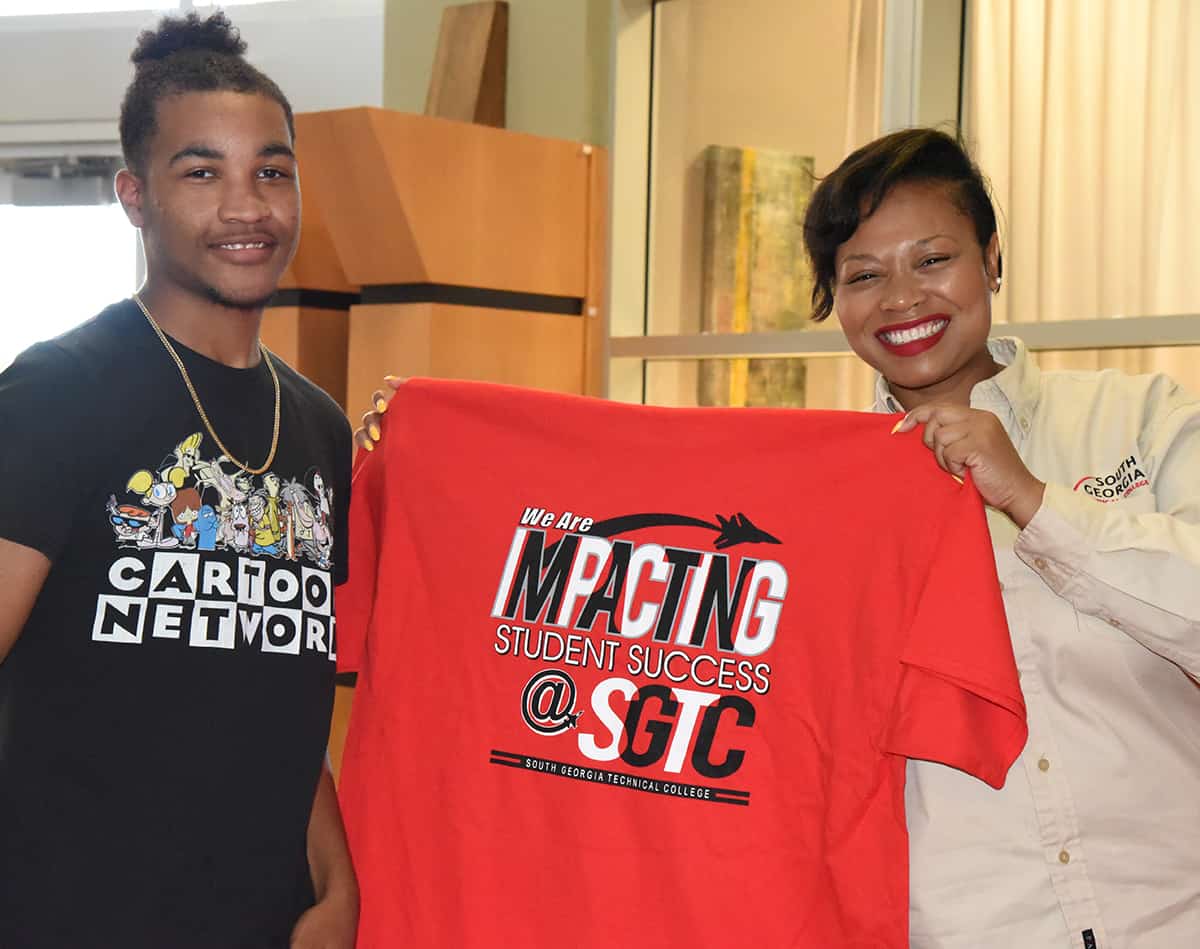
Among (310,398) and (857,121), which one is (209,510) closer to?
(310,398)

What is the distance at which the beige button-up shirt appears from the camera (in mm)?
1373

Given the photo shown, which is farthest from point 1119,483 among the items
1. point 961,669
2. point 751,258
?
point 751,258

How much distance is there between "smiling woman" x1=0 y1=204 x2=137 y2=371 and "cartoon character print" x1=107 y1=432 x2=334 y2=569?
507cm

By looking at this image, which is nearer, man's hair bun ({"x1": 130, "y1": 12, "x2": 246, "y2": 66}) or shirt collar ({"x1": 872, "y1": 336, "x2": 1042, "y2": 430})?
man's hair bun ({"x1": 130, "y1": 12, "x2": 246, "y2": 66})

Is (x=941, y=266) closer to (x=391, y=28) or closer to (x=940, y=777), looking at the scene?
(x=940, y=777)

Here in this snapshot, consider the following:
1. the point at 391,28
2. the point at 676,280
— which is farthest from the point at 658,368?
the point at 391,28

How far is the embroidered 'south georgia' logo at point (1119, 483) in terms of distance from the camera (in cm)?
146

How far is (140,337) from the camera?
136cm

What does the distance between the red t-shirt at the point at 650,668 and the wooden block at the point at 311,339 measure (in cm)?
173

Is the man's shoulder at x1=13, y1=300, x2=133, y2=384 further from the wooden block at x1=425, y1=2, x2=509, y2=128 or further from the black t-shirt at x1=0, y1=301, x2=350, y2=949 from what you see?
the wooden block at x1=425, y1=2, x2=509, y2=128

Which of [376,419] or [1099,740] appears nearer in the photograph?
[1099,740]

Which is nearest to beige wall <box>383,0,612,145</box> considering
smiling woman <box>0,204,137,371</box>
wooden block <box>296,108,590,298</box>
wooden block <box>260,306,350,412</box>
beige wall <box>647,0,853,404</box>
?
beige wall <box>647,0,853,404</box>

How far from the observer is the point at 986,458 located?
56.4 inches

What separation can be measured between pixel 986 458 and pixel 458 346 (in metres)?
1.83
